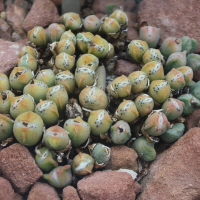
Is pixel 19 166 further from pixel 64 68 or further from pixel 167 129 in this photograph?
pixel 167 129

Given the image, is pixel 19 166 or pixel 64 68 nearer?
pixel 19 166

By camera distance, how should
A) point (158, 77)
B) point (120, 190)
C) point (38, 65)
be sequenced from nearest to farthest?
point (120, 190), point (158, 77), point (38, 65)

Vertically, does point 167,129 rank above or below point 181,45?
below

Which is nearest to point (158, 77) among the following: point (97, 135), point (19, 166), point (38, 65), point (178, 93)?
point (178, 93)

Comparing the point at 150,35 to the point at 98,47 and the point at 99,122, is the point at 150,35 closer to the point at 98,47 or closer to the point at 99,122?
the point at 98,47

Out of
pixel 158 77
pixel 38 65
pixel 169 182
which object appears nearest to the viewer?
pixel 169 182

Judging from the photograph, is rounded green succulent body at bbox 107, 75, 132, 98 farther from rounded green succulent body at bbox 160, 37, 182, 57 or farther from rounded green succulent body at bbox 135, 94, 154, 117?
rounded green succulent body at bbox 160, 37, 182, 57

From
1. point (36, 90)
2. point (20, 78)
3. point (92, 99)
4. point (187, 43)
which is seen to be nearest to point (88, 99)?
point (92, 99)
